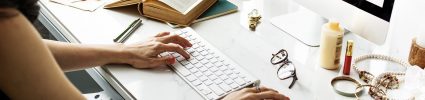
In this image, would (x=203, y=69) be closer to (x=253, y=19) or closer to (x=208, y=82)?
(x=208, y=82)

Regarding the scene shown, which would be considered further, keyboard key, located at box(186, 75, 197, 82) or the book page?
the book page

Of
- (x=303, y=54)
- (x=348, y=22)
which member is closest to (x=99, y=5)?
(x=303, y=54)

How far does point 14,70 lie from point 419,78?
0.82 m

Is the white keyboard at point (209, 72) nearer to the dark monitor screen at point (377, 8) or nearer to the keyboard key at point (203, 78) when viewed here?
the keyboard key at point (203, 78)

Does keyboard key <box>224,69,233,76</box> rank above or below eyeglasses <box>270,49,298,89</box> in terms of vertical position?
above

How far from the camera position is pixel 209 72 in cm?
122

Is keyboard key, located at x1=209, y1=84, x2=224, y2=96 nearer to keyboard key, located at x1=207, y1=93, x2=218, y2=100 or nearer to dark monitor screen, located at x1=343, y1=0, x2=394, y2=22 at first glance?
keyboard key, located at x1=207, y1=93, x2=218, y2=100

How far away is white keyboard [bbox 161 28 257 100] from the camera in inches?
45.5

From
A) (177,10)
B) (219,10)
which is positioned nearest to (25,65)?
(177,10)

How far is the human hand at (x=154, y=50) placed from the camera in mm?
1247

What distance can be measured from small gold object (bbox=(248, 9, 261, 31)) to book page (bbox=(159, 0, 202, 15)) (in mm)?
152

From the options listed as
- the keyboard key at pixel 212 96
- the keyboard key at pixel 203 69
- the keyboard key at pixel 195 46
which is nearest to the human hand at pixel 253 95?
the keyboard key at pixel 212 96

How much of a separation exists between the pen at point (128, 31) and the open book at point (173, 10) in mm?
43

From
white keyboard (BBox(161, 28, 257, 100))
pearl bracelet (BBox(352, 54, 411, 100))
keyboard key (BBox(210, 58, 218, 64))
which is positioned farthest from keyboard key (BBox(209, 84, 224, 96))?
pearl bracelet (BBox(352, 54, 411, 100))
